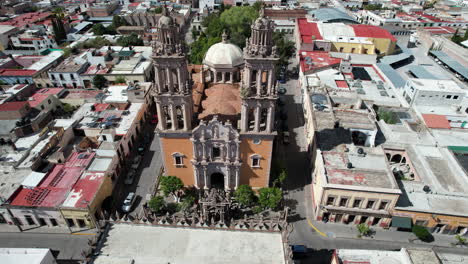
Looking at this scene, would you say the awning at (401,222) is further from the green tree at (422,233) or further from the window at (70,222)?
the window at (70,222)

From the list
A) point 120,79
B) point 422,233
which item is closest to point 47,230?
point 120,79

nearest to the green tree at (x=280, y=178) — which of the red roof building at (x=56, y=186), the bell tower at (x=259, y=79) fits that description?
the bell tower at (x=259, y=79)

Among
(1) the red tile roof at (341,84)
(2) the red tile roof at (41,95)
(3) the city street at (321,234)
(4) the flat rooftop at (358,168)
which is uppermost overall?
(1) the red tile roof at (341,84)

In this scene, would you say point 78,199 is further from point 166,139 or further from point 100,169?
point 166,139

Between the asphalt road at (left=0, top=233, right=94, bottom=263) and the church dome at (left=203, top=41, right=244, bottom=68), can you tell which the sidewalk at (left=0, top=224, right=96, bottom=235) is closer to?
the asphalt road at (left=0, top=233, right=94, bottom=263)

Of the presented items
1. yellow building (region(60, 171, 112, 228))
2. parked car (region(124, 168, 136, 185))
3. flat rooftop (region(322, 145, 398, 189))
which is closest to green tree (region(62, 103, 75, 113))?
parked car (region(124, 168, 136, 185))

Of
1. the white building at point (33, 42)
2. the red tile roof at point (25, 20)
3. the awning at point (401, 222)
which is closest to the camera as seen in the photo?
the awning at point (401, 222)
